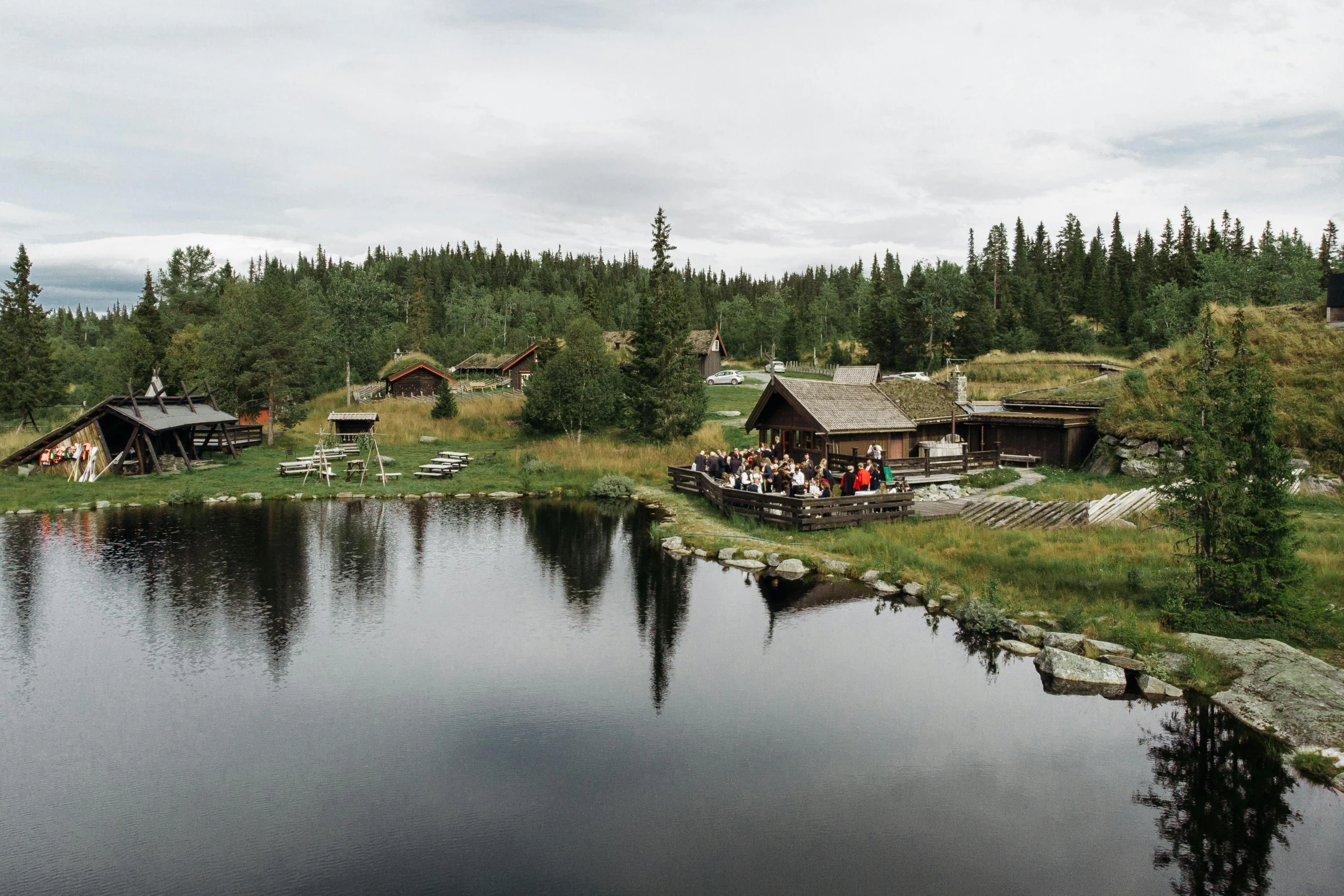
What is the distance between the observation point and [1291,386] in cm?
3278

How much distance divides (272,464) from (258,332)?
12.9 metres

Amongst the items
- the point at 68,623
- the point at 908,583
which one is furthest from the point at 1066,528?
the point at 68,623

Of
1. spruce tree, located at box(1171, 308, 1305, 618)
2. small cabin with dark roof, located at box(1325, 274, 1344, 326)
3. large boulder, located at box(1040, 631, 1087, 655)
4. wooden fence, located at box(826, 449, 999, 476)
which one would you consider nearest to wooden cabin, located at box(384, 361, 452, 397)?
wooden fence, located at box(826, 449, 999, 476)

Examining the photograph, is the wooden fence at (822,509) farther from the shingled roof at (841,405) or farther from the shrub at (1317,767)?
the shrub at (1317,767)

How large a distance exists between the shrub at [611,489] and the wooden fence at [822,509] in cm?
828

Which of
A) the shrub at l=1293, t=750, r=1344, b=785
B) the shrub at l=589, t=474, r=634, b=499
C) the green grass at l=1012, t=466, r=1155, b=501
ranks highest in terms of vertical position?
the green grass at l=1012, t=466, r=1155, b=501

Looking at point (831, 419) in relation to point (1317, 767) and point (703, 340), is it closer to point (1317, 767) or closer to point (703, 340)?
point (1317, 767)

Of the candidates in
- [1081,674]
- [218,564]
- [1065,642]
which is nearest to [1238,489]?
[1065,642]

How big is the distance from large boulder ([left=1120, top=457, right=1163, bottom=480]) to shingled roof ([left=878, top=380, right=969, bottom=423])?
7.27m

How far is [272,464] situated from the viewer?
4219cm

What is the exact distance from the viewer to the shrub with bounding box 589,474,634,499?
36.0 meters

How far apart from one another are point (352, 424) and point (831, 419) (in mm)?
31204

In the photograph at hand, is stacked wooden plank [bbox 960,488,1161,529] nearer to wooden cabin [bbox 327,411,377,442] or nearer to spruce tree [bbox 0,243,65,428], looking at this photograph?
wooden cabin [bbox 327,411,377,442]

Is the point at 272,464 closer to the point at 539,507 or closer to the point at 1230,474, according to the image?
the point at 539,507
